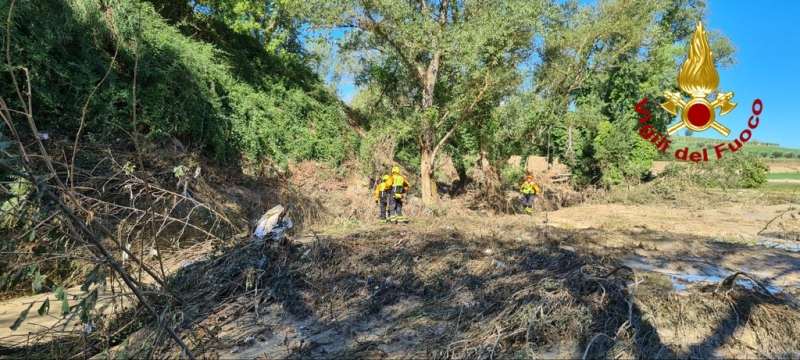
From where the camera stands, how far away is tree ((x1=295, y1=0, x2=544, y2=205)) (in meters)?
11.3

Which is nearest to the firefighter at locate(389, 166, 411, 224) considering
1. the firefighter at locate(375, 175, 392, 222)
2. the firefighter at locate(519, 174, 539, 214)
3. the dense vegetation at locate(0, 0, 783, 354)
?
the firefighter at locate(375, 175, 392, 222)

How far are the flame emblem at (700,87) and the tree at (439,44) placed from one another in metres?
3.67

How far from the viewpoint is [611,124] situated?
65.1 ft

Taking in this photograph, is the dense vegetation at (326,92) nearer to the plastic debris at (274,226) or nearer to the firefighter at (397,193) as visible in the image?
the plastic debris at (274,226)

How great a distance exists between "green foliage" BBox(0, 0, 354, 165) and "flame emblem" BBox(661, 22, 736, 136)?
10.6 meters

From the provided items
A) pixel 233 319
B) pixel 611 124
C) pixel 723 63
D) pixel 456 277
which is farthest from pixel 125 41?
pixel 723 63

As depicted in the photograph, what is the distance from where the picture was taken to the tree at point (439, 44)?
11297mm

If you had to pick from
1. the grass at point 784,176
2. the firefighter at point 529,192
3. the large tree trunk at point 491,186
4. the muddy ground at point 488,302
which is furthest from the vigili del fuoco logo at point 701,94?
the grass at point 784,176

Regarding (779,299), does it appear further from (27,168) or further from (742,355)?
(27,168)

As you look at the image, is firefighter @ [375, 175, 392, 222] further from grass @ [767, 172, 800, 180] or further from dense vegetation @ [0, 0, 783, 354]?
grass @ [767, 172, 800, 180]

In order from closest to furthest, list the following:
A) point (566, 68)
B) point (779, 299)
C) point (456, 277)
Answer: point (779, 299) < point (456, 277) < point (566, 68)

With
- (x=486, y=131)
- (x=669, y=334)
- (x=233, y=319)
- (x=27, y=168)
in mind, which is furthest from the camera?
(x=486, y=131)

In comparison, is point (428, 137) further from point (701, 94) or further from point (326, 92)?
point (701, 94)

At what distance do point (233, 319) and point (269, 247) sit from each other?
1.39 m
